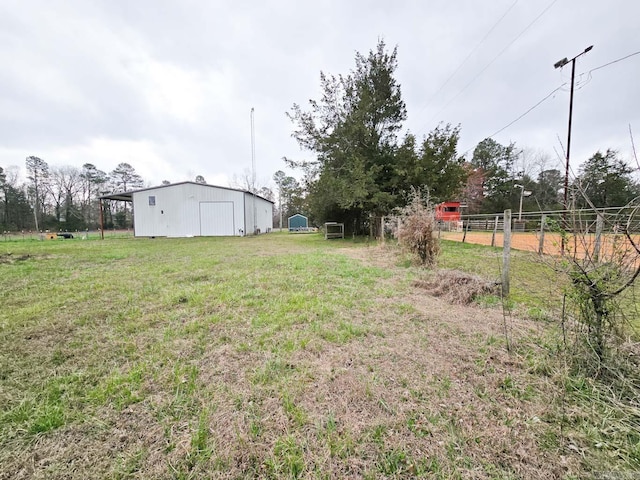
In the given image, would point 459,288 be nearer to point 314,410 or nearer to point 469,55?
point 314,410

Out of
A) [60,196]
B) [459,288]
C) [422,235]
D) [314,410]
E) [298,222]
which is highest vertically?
[60,196]

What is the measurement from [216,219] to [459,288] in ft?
55.2

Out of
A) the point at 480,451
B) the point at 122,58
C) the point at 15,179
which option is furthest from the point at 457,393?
the point at 15,179

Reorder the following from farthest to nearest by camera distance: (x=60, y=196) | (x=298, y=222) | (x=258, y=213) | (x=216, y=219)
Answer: (x=298, y=222) < (x=60, y=196) < (x=258, y=213) < (x=216, y=219)

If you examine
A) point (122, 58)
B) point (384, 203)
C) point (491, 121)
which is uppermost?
point (122, 58)

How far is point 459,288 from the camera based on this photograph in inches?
143

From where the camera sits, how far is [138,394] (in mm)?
1634

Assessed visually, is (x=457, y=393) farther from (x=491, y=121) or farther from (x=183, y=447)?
(x=491, y=121)

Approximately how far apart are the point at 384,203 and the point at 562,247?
11.0 meters

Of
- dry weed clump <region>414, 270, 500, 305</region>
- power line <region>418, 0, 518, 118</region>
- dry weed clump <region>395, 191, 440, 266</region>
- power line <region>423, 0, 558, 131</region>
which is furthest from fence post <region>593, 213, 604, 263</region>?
power line <region>418, 0, 518, 118</region>

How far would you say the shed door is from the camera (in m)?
17.1

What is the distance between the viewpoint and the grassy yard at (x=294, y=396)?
1.16 meters

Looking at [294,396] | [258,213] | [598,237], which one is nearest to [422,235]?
[598,237]

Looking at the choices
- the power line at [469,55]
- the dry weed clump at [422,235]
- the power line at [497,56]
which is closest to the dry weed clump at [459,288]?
the dry weed clump at [422,235]
